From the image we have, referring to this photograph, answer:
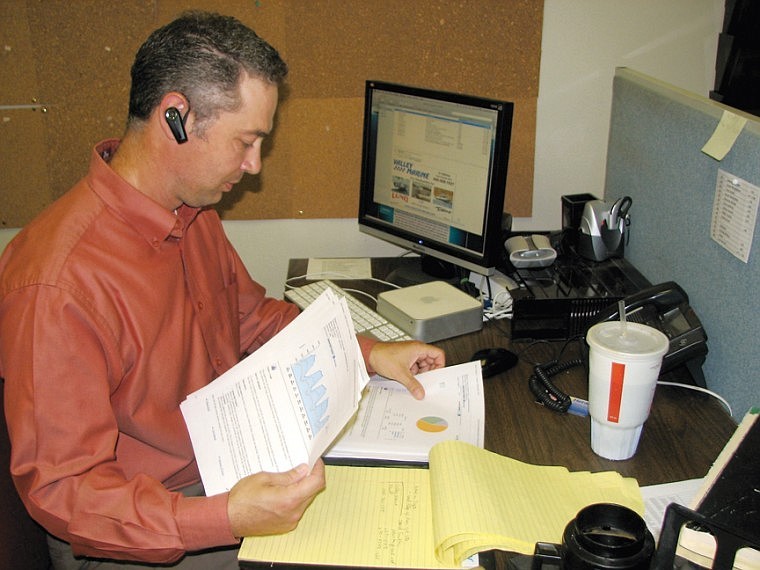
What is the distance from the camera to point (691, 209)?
1394 mm

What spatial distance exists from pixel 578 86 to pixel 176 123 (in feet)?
4.09

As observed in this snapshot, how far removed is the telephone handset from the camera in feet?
4.10

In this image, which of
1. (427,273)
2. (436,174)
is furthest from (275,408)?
(427,273)

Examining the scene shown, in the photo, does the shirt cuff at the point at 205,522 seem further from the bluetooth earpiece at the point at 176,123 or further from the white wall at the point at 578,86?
the white wall at the point at 578,86

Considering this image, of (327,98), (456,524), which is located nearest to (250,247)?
(327,98)

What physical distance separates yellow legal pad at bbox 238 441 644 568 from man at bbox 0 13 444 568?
48mm

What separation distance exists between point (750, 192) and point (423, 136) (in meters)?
0.69

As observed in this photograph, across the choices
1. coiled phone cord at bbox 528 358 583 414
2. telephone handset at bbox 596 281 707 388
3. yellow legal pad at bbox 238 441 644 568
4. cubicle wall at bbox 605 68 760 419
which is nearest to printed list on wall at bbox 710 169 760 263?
cubicle wall at bbox 605 68 760 419

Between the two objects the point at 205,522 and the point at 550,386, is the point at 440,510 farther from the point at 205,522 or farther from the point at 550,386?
the point at 550,386

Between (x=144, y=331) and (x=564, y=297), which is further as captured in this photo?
(x=564, y=297)

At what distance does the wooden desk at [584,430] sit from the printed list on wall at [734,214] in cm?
27

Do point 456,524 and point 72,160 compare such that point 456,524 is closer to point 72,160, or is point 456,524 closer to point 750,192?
point 750,192

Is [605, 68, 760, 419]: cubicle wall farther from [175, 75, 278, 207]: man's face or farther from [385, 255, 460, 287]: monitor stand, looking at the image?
[175, 75, 278, 207]: man's face

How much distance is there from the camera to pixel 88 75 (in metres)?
1.86
